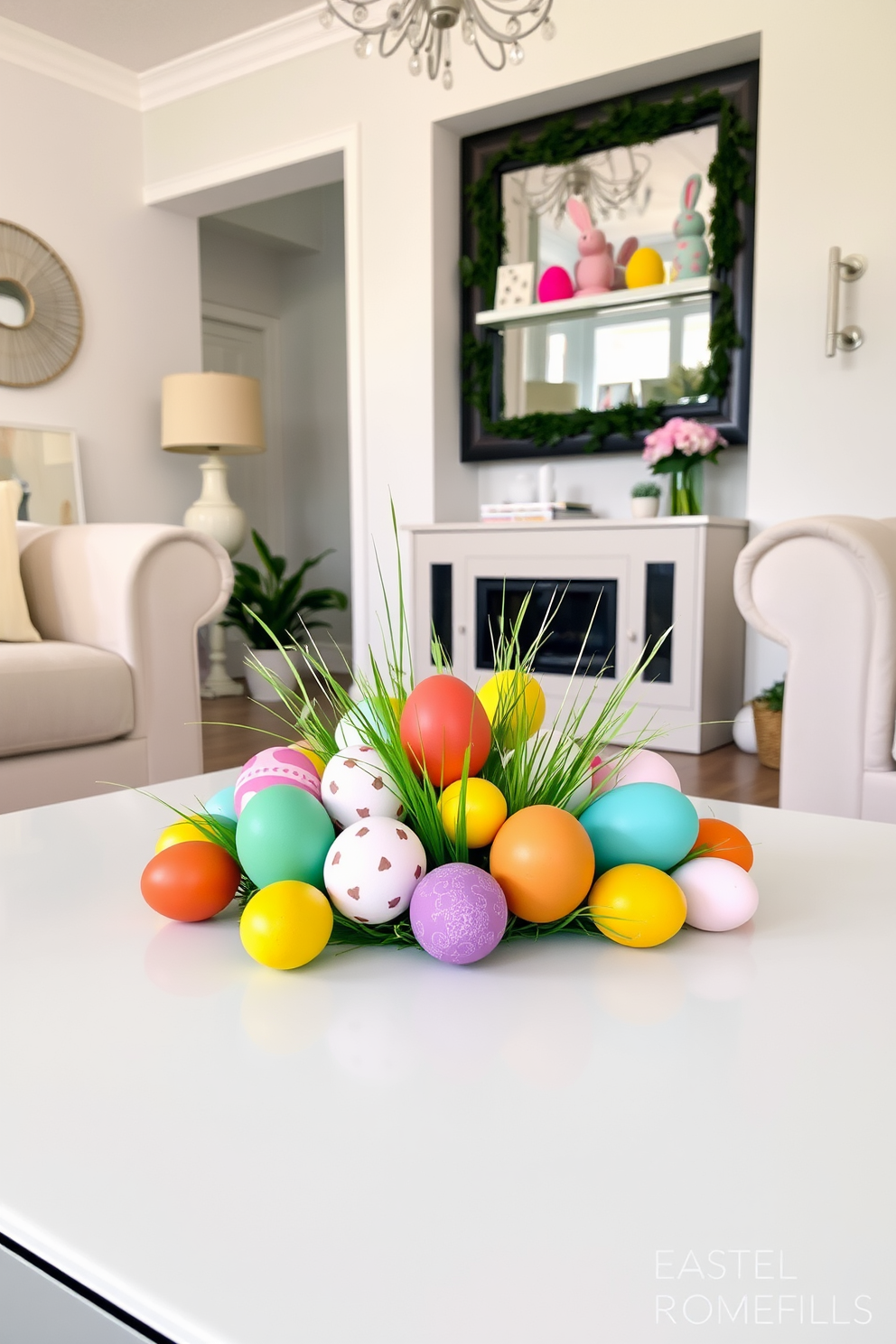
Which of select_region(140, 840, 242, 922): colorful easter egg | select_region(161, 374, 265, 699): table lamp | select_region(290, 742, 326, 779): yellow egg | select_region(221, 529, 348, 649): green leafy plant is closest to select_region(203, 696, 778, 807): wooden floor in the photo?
Result: select_region(221, 529, 348, 649): green leafy plant

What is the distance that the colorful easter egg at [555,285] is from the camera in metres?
3.65

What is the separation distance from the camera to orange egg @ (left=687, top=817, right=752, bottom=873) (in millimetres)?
772

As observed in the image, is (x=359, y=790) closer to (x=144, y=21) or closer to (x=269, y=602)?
(x=269, y=602)

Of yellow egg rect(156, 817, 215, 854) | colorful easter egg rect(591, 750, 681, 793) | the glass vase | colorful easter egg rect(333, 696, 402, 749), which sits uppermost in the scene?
the glass vase

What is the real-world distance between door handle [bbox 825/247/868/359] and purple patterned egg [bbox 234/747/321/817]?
2650mm

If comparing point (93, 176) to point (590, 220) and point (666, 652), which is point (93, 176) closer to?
point (590, 220)

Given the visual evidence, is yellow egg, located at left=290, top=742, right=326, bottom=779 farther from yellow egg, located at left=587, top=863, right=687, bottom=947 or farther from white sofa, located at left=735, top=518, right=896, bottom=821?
white sofa, located at left=735, top=518, right=896, bottom=821

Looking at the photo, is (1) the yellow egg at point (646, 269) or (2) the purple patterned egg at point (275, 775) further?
(1) the yellow egg at point (646, 269)

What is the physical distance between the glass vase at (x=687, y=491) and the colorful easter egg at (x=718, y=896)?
2.72 metres

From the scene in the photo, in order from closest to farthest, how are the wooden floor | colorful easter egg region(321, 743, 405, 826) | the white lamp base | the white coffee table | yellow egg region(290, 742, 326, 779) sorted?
the white coffee table, colorful easter egg region(321, 743, 405, 826), yellow egg region(290, 742, 326, 779), the wooden floor, the white lamp base

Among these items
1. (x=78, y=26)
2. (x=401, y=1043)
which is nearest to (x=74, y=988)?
(x=401, y=1043)

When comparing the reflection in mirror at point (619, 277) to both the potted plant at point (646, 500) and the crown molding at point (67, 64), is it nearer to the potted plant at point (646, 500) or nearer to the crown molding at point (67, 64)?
the potted plant at point (646, 500)

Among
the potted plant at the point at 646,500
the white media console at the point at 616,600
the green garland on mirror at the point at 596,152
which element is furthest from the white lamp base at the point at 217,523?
the potted plant at the point at 646,500

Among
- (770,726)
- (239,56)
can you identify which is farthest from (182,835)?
(239,56)
